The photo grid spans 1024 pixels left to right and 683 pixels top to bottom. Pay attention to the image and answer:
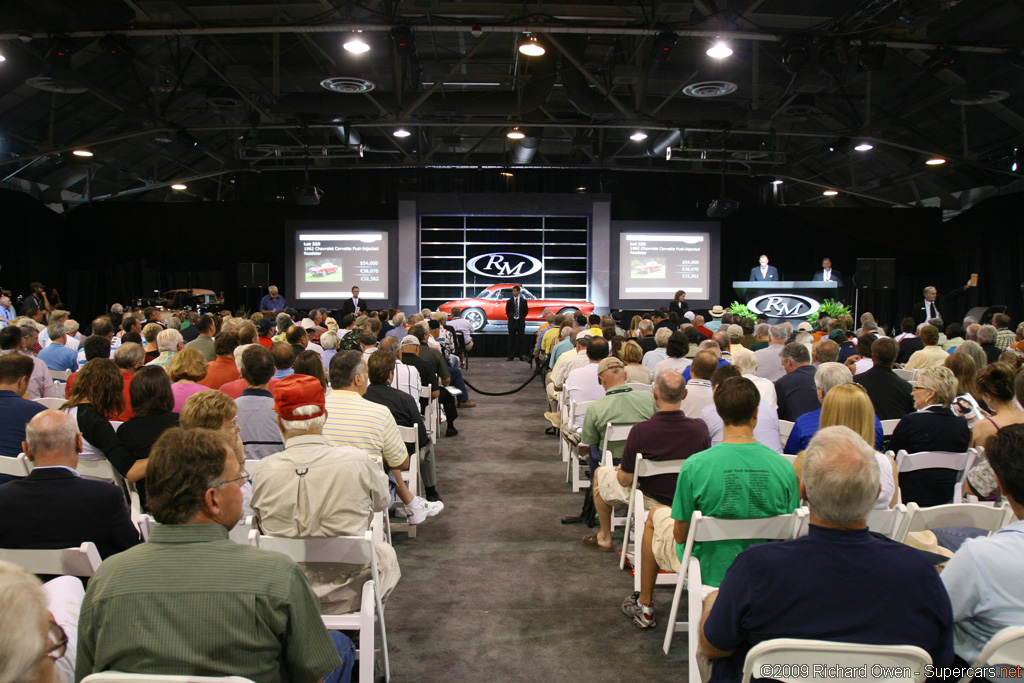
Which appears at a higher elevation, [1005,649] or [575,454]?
[1005,649]

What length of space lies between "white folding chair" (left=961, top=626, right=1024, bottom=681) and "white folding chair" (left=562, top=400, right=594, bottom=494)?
3.39 meters

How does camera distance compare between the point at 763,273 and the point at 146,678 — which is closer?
the point at 146,678

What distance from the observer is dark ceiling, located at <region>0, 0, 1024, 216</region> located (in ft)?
29.9

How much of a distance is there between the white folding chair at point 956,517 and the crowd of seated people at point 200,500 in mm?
1994

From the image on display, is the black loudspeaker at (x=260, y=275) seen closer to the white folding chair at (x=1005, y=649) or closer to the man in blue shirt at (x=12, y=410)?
the man in blue shirt at (x=12, y=410)

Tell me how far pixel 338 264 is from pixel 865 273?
11.7 meters

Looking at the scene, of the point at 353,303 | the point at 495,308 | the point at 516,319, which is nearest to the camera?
the point at 516,319

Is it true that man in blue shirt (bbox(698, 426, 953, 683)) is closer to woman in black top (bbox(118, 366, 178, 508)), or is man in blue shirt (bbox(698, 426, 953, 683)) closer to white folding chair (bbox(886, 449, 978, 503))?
white folding chair (bbox(886, 449, 978, 503))

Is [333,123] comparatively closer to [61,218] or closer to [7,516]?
[61,218]

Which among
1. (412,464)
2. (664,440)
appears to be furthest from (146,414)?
(664,440)

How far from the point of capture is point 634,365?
5.62 meters

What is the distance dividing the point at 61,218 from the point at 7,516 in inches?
757

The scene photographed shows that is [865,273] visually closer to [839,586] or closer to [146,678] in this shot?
[839,586]

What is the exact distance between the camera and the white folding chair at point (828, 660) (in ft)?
5.01
